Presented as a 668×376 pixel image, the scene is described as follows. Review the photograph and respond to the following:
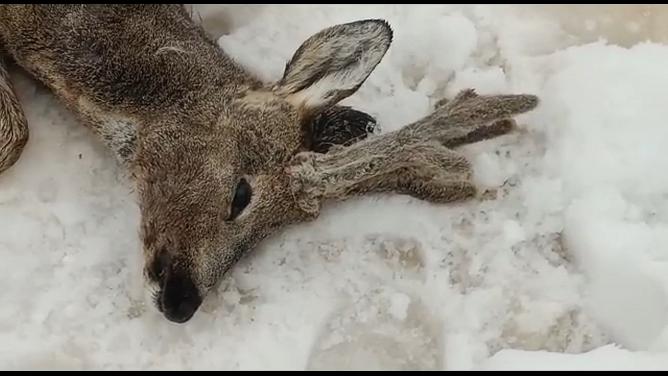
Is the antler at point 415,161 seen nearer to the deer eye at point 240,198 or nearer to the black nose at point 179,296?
the deer eye at point 240,198

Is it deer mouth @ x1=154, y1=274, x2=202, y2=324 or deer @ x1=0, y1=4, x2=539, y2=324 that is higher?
deer @ x1=0, y1=4, x2=539, y2=324

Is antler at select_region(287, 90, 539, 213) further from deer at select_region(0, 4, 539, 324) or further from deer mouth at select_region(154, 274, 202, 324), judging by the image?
deer mouth at select_region(154, 274, 202, 324)

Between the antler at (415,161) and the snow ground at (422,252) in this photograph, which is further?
the snow ground at (422,252)

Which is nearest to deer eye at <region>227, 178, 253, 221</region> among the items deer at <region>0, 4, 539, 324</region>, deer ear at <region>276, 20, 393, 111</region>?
deer at <region>0, 4, 539, 324</region>

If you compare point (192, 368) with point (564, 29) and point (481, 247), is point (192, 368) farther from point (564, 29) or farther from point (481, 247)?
point (564, 29)

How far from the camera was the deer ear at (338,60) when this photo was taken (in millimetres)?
3125

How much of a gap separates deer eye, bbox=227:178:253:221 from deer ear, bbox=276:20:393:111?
0.30 m

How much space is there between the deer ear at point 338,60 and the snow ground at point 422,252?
1.38ft

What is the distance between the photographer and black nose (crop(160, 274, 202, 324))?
2955mm

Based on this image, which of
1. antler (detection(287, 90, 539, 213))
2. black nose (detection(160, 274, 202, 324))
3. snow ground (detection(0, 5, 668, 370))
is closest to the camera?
black nose (detection(160, 274, 202, 324))

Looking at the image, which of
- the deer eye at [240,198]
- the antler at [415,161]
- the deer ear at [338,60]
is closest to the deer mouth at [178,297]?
the deer eye at [240,198]

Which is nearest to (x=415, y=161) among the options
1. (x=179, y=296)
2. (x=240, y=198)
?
(x=240, y=198)

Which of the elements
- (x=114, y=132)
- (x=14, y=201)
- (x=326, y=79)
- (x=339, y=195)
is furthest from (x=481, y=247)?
(x=14, y=201)

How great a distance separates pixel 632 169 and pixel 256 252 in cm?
120
